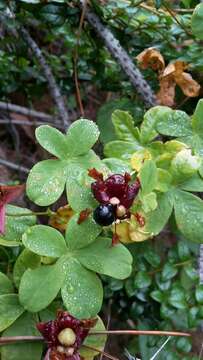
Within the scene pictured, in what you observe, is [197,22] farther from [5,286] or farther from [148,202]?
[5,286]

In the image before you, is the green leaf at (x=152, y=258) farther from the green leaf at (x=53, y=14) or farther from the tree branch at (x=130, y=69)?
the green leaf at (x=53, y=14)

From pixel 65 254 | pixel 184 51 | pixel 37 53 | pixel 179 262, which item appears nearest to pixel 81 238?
pixel 65 254

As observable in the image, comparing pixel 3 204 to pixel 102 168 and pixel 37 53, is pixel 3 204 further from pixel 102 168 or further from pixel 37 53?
pixel 37 53

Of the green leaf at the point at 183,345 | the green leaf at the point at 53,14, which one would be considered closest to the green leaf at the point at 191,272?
the green leaf at the point at 183,345

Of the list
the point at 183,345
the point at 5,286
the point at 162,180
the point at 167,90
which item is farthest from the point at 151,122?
the point at 183,345

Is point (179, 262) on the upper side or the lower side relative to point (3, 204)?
lower

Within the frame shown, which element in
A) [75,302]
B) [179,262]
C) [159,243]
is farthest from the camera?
[159,243]
